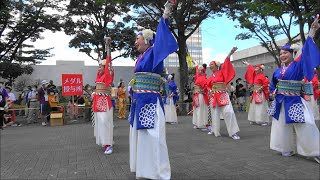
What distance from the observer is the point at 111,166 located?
19.8 feet

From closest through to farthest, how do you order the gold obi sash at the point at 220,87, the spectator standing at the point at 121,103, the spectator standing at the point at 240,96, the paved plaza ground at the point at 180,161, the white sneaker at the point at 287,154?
1. the paved plaza ground at the point at 180,161
2. the white sneaker at the point at 287,154
3. the gold obi sash at the point at 220,87
4. the spectator standing at the point at 121,103
5. the spectator standing at the point at 240,96

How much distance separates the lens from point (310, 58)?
571 cm

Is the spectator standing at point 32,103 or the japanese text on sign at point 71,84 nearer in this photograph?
the japanese text on sign at point 71,84

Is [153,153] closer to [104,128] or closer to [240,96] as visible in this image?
[104,128]

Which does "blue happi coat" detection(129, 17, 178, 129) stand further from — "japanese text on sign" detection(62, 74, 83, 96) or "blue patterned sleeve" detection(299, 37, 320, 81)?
"japanese text on sign" detection(62, 74, 83, 96)

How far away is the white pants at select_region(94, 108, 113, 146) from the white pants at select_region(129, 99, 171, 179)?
8.88 ft

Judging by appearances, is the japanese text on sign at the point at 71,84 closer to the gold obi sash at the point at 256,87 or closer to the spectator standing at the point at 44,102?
the spectator standing at the point at 44,102

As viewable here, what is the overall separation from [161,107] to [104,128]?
2.85m

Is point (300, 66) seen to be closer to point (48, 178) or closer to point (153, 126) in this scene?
point (153, 126)

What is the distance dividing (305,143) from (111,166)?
3360 millimetres

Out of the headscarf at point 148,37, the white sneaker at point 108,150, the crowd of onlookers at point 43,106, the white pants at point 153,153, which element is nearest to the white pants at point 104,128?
the white sneaker at point 108,150

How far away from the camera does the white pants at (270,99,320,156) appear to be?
235 inches

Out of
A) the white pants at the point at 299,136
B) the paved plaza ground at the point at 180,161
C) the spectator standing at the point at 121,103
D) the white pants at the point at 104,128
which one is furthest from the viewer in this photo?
the spectator standing at the point at 121,103

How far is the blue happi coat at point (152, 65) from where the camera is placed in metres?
4.61
